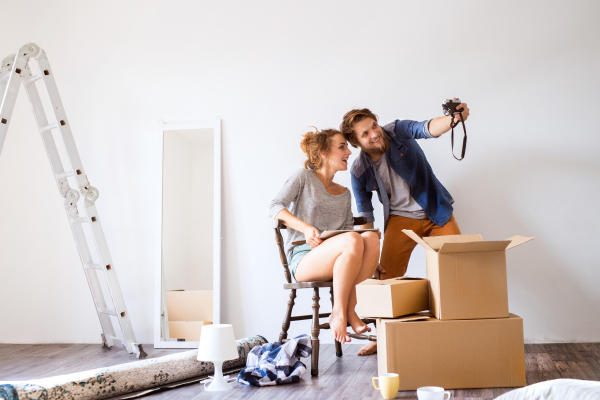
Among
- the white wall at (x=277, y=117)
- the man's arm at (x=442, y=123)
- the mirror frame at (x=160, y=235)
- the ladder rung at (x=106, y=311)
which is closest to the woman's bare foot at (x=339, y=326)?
the white wall at (x=277, y=117)

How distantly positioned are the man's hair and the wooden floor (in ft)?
3.59

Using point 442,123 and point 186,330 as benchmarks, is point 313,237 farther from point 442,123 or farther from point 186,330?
point 186,330

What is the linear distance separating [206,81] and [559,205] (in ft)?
7.30

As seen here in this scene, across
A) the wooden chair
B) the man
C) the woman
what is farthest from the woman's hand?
the man

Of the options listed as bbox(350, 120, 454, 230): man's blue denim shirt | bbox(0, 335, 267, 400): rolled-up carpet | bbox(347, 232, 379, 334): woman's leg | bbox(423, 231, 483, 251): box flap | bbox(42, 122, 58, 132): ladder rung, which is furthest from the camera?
bbox(42, 122, 58, 132): ladder rung

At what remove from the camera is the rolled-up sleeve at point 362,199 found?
2.68 metres

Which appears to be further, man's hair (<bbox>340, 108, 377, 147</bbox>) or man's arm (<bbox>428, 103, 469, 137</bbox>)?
man's hair (<bbox>340, 108, 377, 147</bbox>)

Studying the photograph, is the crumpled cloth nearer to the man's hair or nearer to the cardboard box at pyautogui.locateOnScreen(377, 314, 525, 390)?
the cardboard box at pyautogui.locateOnScreen(377, 314, 525, 390)

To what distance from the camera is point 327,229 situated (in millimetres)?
2508

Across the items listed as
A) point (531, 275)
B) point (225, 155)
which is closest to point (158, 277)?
point (225, 155)

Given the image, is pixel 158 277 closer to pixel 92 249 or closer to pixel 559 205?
pixel 92 249

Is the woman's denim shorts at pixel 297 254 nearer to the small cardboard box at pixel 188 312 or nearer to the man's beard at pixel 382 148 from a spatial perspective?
the man's beard at pixel 382 148

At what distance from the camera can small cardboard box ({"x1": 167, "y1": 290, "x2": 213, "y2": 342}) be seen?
305 centimetres

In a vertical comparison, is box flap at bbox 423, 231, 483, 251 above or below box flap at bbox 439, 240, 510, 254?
above
